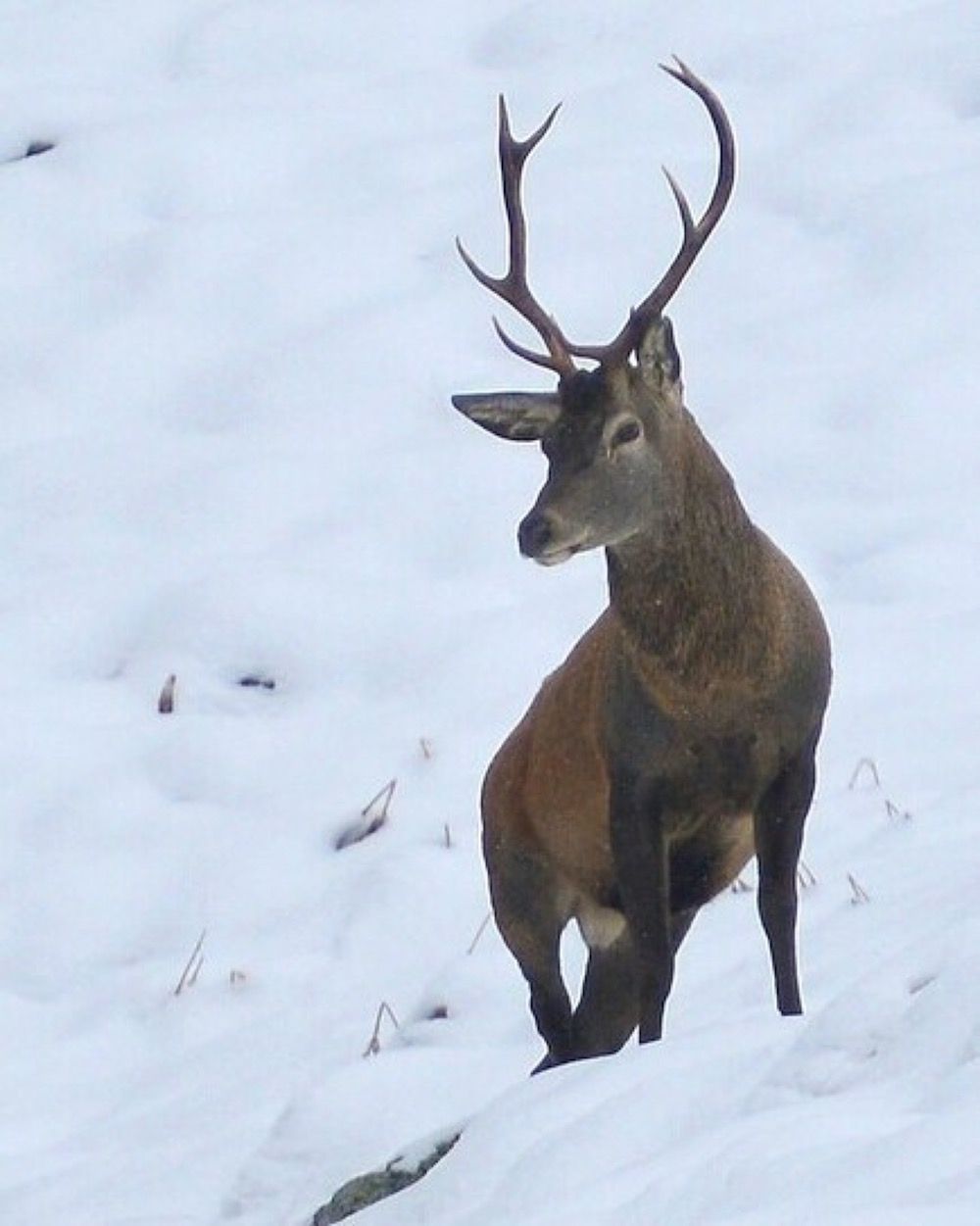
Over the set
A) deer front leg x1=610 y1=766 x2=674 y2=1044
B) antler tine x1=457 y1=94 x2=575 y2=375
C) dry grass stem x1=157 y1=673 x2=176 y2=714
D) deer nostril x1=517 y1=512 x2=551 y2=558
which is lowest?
dry grass stem x1=157 y1=673 x2=176 y2=714

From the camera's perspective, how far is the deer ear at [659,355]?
766cm

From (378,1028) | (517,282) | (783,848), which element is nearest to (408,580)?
(378,1028)

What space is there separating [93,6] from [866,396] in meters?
5.02

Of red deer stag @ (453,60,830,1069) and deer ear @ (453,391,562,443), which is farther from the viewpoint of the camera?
deer ear @ (453,391,562,443)

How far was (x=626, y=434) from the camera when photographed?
7.61 m

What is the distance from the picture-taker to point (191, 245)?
44.7ft

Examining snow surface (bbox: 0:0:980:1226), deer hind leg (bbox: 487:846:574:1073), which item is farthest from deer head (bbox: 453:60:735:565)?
snow surface (bbox: 0:0:980:1226)

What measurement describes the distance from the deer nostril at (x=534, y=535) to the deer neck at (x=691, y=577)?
1.00 feet

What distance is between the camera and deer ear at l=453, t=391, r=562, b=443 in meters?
7.70

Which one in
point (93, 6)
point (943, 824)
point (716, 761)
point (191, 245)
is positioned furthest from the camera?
point (93, 6)

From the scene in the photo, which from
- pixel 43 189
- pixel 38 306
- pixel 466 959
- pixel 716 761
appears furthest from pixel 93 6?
pixel 716 761

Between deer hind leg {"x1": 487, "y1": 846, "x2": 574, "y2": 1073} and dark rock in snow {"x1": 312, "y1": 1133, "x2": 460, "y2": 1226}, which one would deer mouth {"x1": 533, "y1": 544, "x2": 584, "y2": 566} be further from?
dark rock in snow {"x1": 312, "y1": 1133, "x2": 460, "y2": 1226}

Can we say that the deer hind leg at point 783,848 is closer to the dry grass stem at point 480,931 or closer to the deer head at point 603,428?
the deer head at point 603,428

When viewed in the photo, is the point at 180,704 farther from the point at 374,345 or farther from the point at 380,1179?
the point at 380,1179
